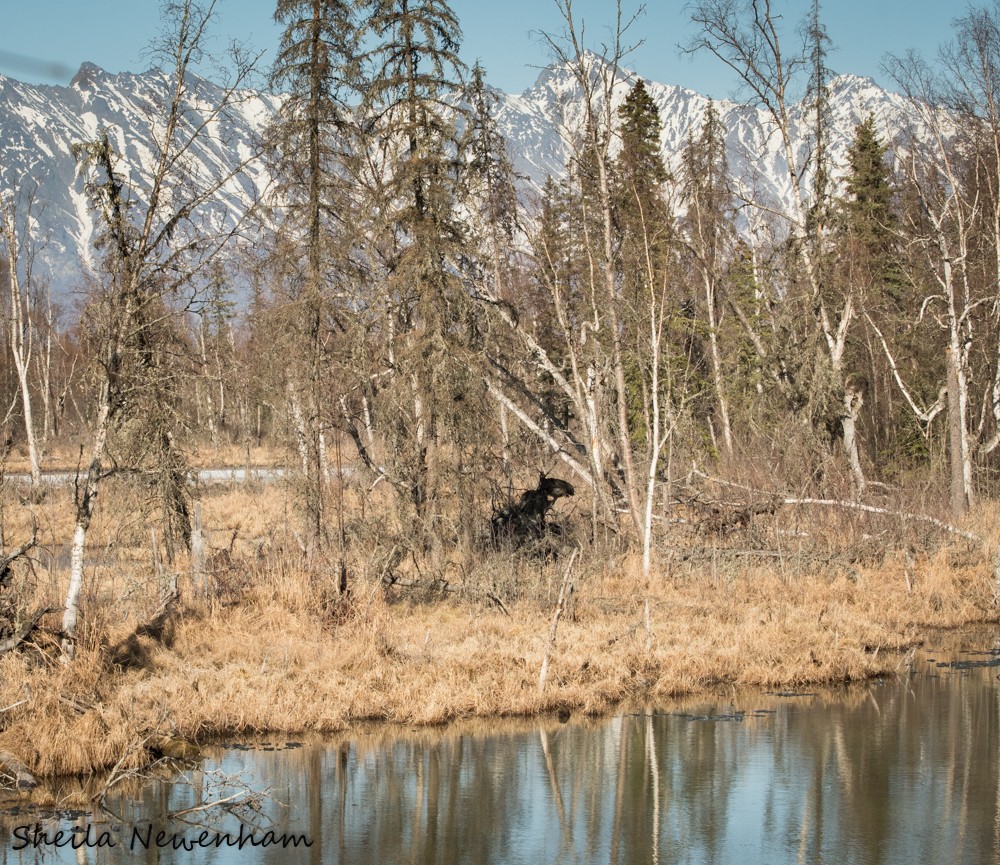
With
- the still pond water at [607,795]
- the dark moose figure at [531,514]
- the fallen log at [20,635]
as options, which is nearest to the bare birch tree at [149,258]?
the fallen log at [20,635]

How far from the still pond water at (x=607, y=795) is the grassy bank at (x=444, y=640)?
60 cm

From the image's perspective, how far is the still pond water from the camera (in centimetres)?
937

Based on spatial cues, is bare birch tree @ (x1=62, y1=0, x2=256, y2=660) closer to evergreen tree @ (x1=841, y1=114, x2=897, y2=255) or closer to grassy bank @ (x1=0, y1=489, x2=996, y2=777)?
grassy bank @ (x1=0, y1=489, x2=996, y2=777)

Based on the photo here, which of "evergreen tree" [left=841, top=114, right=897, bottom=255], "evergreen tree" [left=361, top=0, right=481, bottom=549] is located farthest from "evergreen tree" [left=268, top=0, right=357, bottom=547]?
"evergreen tree" [left=841, top=114, right=897, bottom=255]

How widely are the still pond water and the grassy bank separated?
23.5 inches

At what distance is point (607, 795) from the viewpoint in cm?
1076

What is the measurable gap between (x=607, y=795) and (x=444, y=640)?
16.1 ft

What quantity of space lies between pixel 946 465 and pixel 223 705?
20885 millimetres

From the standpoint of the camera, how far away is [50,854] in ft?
30.4

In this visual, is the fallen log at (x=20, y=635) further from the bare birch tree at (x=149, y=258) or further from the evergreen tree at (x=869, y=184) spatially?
the evergreen tree at (x=869, y=184)

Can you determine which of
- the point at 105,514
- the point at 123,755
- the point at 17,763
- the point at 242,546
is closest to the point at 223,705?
the point at 123,755

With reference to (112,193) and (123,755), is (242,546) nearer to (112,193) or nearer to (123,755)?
(112,193)

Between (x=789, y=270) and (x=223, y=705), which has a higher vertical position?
(x=789, y=270)

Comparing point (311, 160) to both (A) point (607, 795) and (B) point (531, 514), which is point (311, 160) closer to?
(B) point (531, 514)
